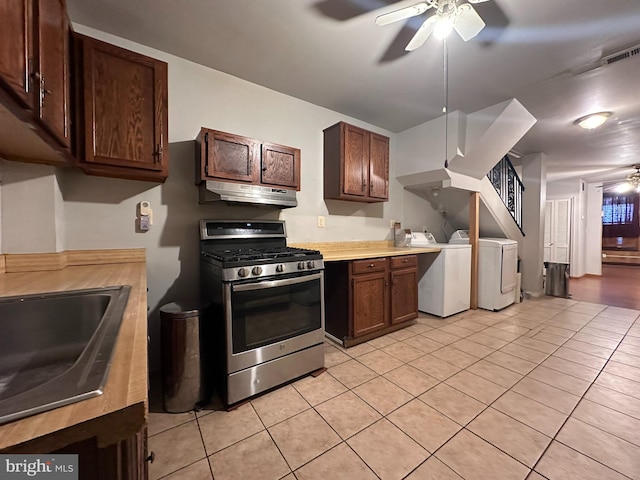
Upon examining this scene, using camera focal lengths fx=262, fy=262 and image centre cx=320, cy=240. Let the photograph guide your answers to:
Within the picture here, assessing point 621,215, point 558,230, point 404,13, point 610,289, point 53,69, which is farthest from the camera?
point 621,215

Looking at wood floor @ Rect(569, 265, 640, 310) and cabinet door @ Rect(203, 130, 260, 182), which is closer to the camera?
cabinet door @ Rect(203, 130, 260, 182)

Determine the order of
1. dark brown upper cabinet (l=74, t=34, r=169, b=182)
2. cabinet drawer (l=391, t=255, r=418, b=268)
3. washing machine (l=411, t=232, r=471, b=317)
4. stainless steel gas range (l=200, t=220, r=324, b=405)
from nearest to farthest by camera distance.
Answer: dark brown upper cabinet (l=74, t=34, r=169, b=182), stainless steel gas range (l=200, t=220, r=324, b=405), cabinet drawer (l=391, t=255, r=418, b=268), washing machine (l=411, t=232, r=471, b=317)

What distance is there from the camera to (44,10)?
113 centimetres

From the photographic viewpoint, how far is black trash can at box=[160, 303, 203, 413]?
1.64 m

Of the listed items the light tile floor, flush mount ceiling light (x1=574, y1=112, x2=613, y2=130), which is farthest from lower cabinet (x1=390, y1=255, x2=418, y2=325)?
flush mount ceiling light (x1=574, y1=112, x2=613, y2=130)

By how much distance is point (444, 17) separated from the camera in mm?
1519

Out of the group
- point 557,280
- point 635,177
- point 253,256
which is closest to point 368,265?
point 253,256

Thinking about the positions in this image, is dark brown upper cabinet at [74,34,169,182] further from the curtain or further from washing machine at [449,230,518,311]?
→ the curtain

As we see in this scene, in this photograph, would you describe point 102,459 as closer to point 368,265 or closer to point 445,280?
point 368,265

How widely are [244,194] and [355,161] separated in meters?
1.37

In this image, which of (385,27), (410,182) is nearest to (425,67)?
(385,27)

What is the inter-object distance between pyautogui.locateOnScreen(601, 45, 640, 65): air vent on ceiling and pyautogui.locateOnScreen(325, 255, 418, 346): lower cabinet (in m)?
2.29

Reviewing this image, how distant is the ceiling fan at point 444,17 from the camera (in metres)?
1.48

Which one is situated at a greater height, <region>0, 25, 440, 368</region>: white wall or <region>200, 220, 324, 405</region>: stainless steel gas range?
<region>0, 25, 440, 368</region>: white wall
